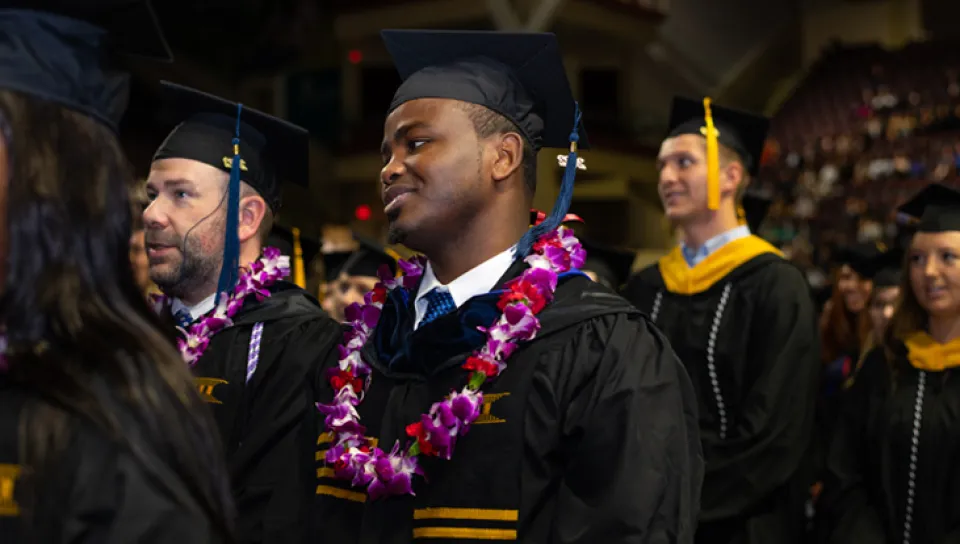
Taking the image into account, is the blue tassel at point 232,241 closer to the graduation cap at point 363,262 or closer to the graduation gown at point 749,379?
the graduation gown at point 749,379

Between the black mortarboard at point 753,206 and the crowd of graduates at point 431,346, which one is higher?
the black mortarboard at point 753,206

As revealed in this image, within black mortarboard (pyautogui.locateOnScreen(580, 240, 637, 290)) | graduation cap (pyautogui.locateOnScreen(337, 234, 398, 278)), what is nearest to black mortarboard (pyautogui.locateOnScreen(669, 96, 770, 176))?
black mortarboard (pyautogui.locateOnScreen(580, 240, 637, 290))

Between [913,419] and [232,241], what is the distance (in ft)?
8.98

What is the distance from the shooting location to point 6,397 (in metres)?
1.20

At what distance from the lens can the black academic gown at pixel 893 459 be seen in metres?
3.92

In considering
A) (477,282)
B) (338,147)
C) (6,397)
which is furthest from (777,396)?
(338,147)

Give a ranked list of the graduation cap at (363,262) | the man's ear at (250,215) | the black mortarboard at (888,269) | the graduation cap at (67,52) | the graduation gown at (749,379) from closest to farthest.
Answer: the graduation cap at (67,52) → the man's ear at (250,215) → the graduation gown at (749,379) → the graduation cap at (363,262) → the black mortarboard at (888,269)

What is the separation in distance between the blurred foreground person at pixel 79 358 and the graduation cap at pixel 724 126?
3.28 meters

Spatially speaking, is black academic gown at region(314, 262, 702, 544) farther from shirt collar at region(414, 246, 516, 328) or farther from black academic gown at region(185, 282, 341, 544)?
black academic gown at region(185, 282, 341, 544)

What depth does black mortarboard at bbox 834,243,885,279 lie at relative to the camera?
6.20 m

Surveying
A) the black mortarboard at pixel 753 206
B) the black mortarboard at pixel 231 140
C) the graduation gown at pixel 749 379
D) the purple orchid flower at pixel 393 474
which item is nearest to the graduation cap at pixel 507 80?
the purple orchid flower at pixel 393 474

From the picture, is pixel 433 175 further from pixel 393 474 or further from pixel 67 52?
pixel 67 52

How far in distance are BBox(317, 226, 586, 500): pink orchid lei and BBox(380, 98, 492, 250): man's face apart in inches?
7.8

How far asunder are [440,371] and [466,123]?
0.55m
